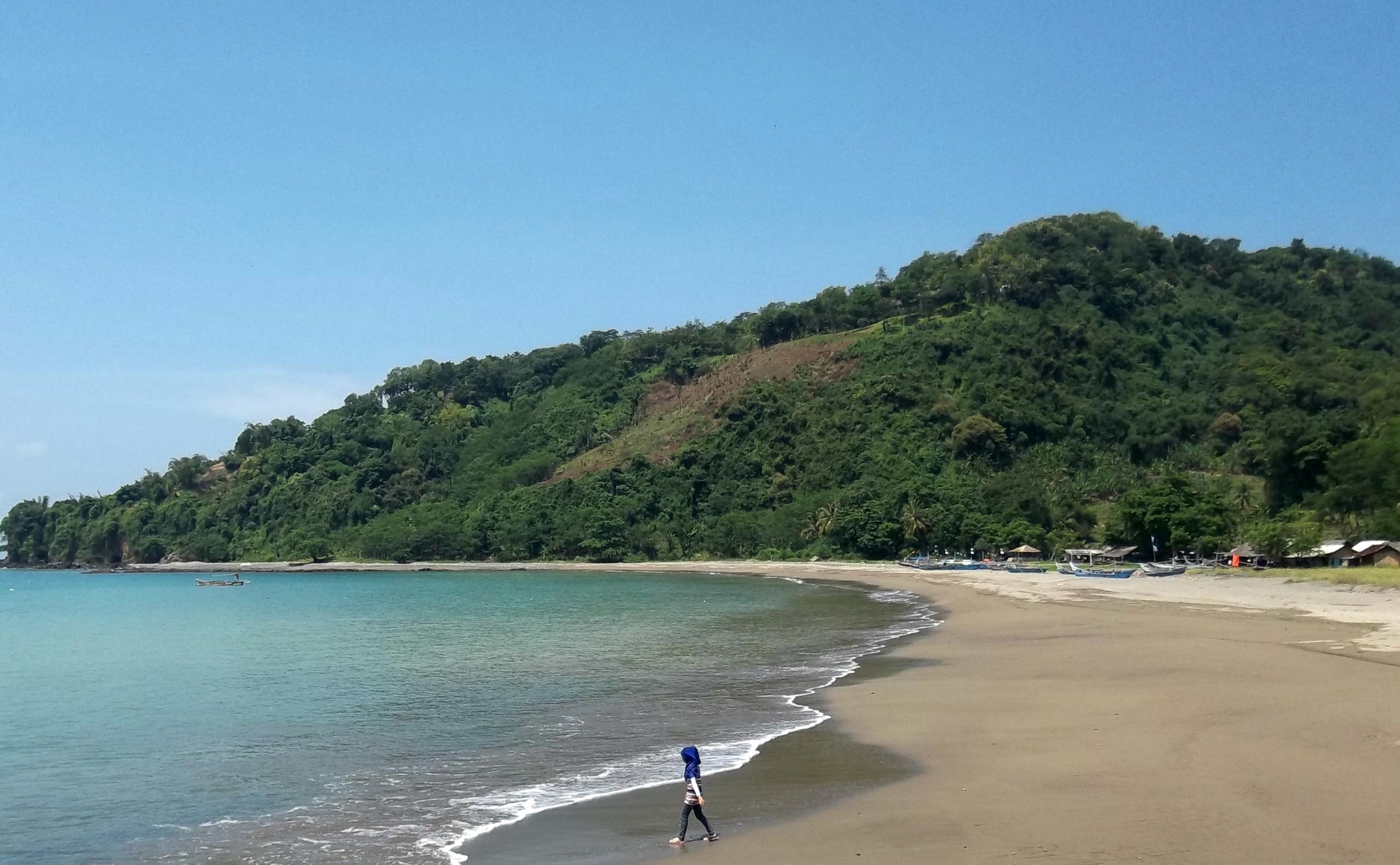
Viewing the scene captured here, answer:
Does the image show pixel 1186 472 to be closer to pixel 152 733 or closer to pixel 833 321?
pixel 833 321

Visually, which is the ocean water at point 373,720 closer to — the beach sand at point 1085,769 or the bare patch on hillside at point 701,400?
the beach sand at point 1085,769

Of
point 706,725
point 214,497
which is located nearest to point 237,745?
point 706,725

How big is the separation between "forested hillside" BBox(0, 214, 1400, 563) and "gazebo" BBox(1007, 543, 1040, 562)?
1.63 metres

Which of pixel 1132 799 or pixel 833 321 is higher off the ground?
pixel 833 321

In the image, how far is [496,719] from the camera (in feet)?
69.0

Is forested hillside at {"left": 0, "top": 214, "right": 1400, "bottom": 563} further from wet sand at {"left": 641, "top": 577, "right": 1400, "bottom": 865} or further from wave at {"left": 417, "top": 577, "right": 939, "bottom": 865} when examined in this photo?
wave at {"left": 417, "top": 577, "right": 939, "bottom": 865}

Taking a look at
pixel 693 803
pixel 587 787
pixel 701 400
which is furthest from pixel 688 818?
pixel 701 400

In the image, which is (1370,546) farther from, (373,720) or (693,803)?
(693,803)

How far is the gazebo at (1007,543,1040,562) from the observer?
278 ft

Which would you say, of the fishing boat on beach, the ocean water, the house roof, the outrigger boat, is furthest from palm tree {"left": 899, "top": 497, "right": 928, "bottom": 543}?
the house roof

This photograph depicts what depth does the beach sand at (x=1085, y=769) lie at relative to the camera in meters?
10.5

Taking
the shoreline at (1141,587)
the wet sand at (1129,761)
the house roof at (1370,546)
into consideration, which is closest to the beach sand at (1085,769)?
the wet sand at (1129,761)

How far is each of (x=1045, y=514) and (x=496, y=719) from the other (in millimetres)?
81755

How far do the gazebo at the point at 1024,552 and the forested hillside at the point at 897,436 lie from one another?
1632 millimetres
